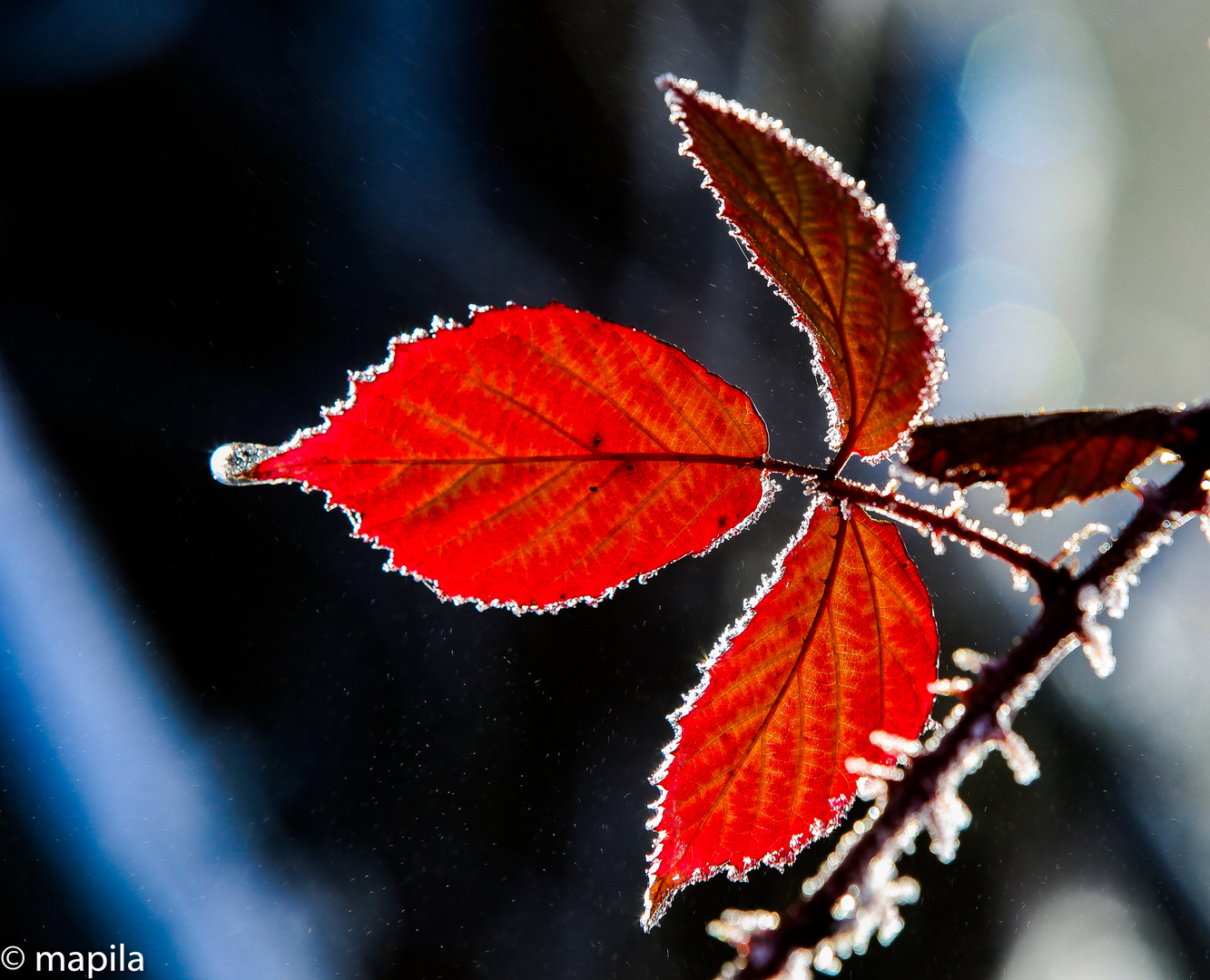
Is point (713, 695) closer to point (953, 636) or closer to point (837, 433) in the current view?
point (837, 433)

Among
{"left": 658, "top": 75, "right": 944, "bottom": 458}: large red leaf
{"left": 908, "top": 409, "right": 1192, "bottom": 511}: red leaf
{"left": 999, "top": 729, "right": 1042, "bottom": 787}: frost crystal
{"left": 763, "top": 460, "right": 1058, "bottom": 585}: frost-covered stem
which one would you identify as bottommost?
{"left": 999, "top": 729, "right": 1042, "bottom": 787}: frost crystal

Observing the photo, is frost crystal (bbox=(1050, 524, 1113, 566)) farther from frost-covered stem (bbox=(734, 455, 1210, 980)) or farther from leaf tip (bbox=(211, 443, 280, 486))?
leaf tip (bbox=(211, 443, 280, 486))

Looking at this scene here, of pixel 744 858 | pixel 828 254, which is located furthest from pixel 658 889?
pixel 828 254

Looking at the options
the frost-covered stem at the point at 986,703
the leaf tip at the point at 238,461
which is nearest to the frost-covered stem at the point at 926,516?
the frost-covered stem at the point at 986,703

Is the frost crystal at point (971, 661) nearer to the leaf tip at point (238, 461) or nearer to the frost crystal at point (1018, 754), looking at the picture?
the frost crystal at point (1018, 754)

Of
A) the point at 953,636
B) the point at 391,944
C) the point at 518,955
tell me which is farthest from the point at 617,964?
the point at 953,636

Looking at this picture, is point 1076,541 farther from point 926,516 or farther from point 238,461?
point 238,461

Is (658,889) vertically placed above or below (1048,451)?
below

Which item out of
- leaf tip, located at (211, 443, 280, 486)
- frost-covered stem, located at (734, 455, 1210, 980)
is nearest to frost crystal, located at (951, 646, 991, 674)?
frost-covered stem, located at (734, 455, 1210, 980)
